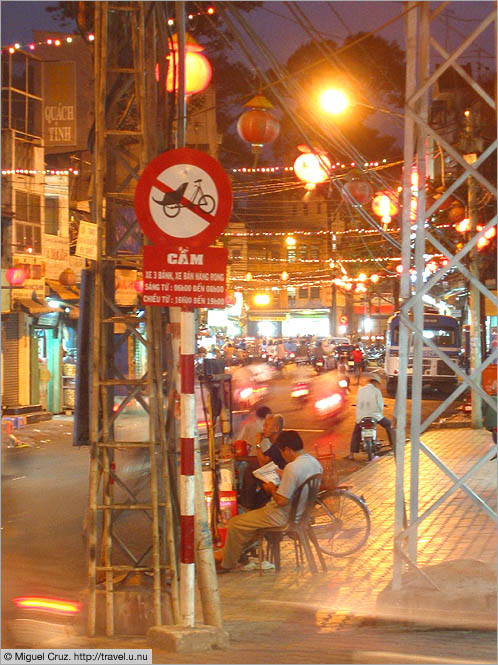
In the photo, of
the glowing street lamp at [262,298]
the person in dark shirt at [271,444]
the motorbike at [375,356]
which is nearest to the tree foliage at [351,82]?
the person in dark shirt at [271,444]

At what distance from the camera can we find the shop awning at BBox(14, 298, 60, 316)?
2219 cm

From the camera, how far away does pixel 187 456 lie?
560 cm

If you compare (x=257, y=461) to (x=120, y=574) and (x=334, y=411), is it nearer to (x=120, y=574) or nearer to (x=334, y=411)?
(x=120, y=574)

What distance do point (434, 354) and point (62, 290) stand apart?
1467 cm

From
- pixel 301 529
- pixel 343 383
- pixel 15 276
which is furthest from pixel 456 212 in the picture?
pixel 301 529

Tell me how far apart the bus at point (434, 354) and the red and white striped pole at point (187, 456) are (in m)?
24.8

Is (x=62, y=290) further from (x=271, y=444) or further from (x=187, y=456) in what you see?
(x=187, y=456)

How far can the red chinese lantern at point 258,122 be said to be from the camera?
10336mm

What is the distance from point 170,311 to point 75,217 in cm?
2156

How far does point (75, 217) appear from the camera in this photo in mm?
27062

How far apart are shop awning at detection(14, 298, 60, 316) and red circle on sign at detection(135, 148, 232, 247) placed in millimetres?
17493

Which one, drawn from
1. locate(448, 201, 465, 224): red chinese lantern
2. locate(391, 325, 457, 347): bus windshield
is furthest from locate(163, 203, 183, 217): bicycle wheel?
locate(391, 325, 457, 347): bus windshield

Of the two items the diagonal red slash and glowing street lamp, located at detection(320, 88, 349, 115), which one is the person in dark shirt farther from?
glowing street lamp, located at detection(320, 88, 349, 115)

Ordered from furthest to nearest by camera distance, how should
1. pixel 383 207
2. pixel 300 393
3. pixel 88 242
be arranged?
1. pixel 300 393
2. pixel 383 207
3. pixel 88 242
